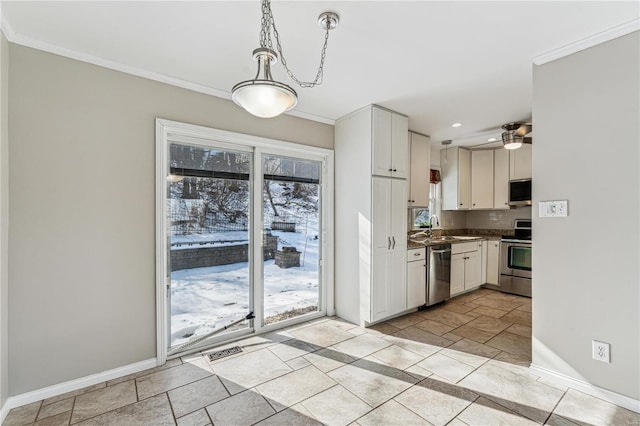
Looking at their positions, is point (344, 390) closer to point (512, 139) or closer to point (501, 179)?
point (512, 139)

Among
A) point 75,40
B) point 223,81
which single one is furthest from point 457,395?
point 75,40

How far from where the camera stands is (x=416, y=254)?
3889 mm

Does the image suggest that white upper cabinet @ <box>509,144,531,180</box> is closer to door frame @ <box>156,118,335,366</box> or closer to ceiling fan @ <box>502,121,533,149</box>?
ceiling fan @ <box>502,121,533,149</box>

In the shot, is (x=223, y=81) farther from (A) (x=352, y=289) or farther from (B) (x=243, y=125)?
(A) (x=352, y=289)

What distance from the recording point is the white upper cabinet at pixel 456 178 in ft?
17.3

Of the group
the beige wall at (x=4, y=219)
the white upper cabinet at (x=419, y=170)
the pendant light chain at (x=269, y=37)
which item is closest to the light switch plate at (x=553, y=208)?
the white upper cabinet at (x=419, y=170)

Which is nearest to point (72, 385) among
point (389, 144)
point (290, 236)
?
point (290, 236)

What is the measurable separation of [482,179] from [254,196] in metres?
4.33

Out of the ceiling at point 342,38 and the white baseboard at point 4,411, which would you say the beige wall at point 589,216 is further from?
the white baseboard at point 4,411

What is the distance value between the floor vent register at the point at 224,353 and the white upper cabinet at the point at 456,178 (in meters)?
4.33

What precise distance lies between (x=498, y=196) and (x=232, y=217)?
4.68m

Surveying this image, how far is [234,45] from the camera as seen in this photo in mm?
2186

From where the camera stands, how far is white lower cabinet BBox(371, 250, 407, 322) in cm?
341

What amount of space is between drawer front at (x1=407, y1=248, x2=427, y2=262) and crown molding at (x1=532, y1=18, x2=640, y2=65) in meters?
2.35
